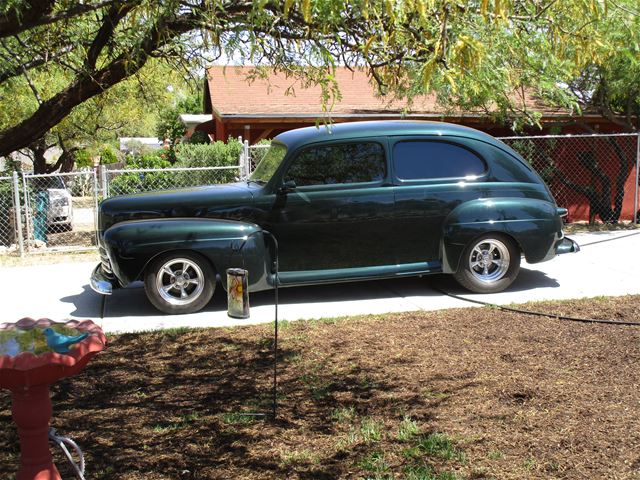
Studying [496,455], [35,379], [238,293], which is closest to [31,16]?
[238,293]

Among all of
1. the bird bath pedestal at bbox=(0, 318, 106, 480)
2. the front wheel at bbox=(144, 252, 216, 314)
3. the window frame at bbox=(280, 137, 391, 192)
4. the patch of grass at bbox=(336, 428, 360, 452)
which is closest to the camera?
the bird bath pedestal at bbox=(0, 318, 106, 480)

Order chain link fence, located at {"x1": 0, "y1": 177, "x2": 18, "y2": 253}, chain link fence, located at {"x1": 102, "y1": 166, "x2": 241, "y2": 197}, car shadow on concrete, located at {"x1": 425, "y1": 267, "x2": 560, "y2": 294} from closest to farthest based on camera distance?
car shadow on concrete, located at {"x1": 425, "y1": 267, "x2": 560, "y2": 294}
chain link fence, located at {"x1": 0, "y1": 177, "x2": 18, "y2": 253}
chain link fence, located at {"x1": 102, "y1": 166, "x2": 241, "y2": 197}

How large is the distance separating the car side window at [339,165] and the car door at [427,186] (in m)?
0.22

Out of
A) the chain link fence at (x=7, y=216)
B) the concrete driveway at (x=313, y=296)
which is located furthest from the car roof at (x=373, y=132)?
the chain link fence at (x=7, y=216)

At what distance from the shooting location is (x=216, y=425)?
4.40m

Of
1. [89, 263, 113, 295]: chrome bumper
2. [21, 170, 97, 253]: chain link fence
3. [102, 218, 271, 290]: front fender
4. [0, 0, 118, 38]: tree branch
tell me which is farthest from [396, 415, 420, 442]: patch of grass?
[21, 170, 97, 253]: chain link fence

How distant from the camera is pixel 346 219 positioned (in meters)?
7.63

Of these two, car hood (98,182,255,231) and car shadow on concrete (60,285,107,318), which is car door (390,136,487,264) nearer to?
car hood (98,182,255,231)

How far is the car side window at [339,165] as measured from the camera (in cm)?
768

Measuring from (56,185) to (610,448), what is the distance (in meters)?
20.1

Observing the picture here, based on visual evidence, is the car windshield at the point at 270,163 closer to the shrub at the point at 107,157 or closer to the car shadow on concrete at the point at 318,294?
the car shadow on concrete at the point at 318,294

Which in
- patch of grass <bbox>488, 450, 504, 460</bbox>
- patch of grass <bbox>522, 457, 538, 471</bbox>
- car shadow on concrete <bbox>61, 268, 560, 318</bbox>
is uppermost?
patch of grass <bbox>522, 457, 538, 471</bbox>

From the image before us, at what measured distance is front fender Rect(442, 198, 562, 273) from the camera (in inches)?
306

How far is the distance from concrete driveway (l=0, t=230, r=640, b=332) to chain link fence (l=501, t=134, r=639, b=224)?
460cm
